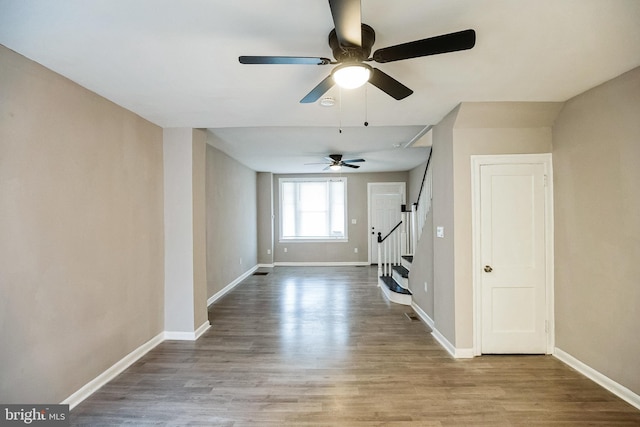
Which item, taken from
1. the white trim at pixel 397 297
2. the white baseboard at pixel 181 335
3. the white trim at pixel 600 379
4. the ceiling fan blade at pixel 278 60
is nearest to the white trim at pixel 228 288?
the white baseboard at pixel 181 335

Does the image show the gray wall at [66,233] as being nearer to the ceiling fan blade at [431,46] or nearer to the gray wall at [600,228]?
the ceiling fan blade at [431,46]

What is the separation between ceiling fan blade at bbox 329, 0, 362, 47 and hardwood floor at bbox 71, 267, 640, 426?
2.44 meters

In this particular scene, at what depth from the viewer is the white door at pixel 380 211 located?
7.95 m

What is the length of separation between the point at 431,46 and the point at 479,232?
7.05 feet

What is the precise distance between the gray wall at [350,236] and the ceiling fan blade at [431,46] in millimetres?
6459

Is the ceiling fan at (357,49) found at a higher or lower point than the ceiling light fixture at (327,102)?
lower

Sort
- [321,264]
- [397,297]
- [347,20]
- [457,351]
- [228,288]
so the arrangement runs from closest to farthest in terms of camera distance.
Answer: [347,20], [457,351], [397,297], [228,288], [321,264]

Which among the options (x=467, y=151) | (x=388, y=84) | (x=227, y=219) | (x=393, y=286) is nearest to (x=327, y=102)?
(x=388, y=84)

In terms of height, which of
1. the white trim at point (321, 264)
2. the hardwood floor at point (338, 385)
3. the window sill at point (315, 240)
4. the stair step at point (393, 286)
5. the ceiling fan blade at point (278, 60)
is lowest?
the hardwood floor at point (338, 385)

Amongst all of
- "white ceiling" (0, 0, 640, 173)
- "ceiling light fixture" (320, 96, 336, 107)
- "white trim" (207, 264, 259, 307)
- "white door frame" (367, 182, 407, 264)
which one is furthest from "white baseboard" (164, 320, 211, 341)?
"white door frame" (367, 182, 407, 264)

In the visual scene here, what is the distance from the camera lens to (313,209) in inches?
320

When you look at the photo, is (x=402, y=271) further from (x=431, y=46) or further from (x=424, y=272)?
(x=431, y=46)

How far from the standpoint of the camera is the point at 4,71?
1.79 metres

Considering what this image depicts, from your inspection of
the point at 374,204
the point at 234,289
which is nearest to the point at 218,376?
the point at 234,289
